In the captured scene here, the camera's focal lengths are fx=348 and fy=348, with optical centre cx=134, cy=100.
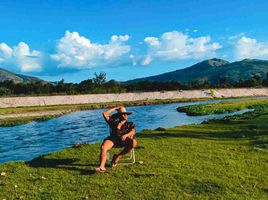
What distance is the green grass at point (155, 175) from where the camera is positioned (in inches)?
429

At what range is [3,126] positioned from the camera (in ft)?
138

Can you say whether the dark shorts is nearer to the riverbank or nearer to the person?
the person

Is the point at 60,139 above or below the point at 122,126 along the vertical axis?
below

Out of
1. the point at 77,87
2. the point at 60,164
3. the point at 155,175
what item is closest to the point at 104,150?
the point at 155,175

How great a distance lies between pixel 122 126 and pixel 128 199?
4190 millimetres

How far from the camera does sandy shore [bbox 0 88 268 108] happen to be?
3258 inches

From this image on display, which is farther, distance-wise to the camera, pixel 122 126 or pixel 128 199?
pixel 122 126

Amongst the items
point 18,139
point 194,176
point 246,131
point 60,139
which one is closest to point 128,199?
point 194,176

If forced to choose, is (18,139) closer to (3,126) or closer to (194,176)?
(3,126)

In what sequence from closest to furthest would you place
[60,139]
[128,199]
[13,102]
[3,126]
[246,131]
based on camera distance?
[128,199], [246,131], [60,139], [3,126], [13,102]

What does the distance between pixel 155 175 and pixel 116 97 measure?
90.3 meters

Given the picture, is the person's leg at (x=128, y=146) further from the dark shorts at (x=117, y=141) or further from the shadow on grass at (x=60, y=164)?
the shadow on grass at (x=60, y=164)

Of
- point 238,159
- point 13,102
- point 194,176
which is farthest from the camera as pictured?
point 13,102

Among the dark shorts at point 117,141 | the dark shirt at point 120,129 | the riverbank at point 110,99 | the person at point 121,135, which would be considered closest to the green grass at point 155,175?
the person at point 121,135
